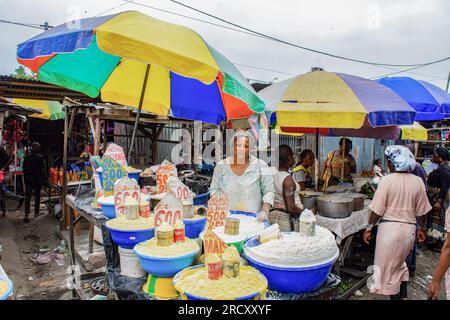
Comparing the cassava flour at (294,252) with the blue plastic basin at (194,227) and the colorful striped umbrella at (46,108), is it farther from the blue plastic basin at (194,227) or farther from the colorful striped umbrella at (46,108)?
the colorful striped umbrella at (46,108)

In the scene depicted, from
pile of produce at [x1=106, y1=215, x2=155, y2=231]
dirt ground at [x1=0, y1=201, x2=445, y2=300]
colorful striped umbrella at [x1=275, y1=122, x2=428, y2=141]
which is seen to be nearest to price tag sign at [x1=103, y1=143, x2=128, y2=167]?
pile of produce at [x1=106, y1=215, x2=155, y2=231]

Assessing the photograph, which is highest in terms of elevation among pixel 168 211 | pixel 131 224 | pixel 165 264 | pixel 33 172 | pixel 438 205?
pixel 168 211

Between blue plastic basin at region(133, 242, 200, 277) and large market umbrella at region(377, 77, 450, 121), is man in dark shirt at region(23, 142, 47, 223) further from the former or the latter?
large market umbrella at region(377, 77, 450, 121)

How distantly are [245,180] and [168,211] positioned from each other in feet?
3.50

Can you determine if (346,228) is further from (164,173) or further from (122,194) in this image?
(122,194)

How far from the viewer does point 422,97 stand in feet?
19.6

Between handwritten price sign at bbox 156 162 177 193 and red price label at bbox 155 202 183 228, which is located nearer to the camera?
red price label at bbox 155 202 183 228

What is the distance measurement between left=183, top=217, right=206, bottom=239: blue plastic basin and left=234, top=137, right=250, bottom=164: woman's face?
2.68 feet

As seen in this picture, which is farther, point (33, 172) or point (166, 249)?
point (33, 172)

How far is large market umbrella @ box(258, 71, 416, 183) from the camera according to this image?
11.5 ft

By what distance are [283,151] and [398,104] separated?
5.64 feet

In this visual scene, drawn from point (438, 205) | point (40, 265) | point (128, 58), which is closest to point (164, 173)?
point (128, 58)

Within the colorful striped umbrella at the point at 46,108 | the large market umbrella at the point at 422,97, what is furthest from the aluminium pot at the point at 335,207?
the colorful striped umbrella at the point at 46,108

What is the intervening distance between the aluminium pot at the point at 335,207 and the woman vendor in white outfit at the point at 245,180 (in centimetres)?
124
